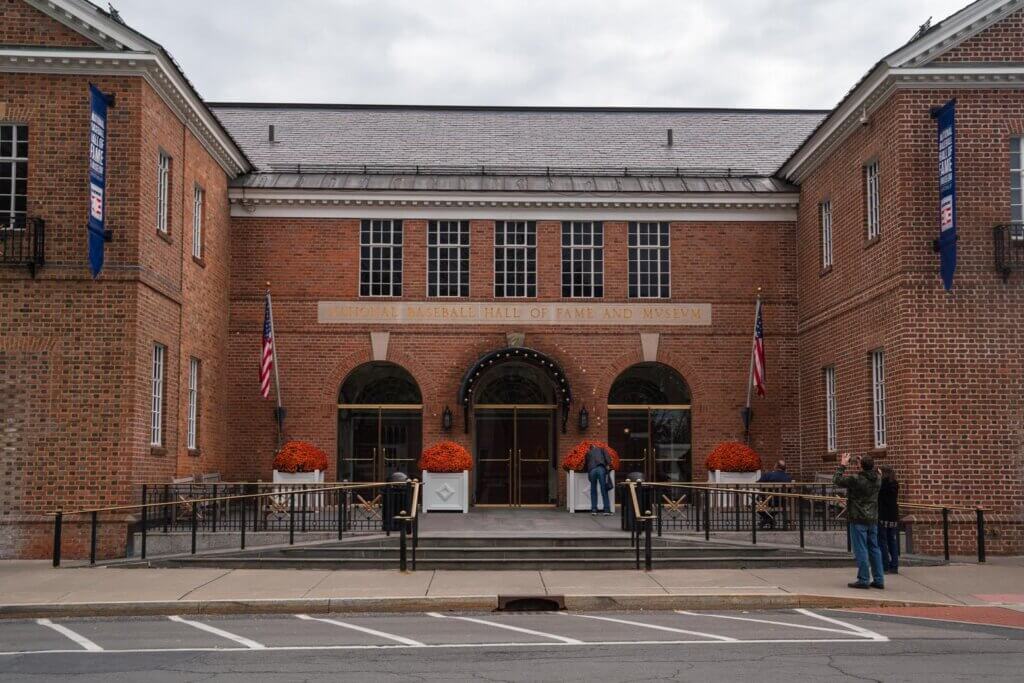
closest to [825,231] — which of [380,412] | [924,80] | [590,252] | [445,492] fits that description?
[590,252]

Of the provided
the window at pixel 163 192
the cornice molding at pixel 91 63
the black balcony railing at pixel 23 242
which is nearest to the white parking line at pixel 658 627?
the black balcony railing at pixel 23 242

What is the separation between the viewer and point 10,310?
20.8 meters

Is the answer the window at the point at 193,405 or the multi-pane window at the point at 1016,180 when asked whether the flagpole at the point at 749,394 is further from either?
the window at the point at 193,405

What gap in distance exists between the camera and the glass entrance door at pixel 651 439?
1118 inches

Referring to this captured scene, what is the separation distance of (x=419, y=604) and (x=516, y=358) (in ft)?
42.0

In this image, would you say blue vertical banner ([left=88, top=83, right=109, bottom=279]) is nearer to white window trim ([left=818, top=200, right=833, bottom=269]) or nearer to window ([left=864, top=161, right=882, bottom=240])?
window ([left=864, top=161, right=882, bottom=240])

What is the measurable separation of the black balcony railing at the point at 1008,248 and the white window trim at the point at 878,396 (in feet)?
8.56

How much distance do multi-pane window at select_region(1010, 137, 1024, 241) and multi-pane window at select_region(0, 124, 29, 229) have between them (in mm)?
17070

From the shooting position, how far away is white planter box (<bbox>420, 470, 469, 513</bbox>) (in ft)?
86.6

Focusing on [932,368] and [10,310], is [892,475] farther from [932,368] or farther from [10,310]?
[10,310]

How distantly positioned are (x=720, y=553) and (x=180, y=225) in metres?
12.1

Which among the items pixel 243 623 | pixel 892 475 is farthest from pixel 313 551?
pixel 892 475

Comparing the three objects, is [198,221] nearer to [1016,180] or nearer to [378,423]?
[378,423]

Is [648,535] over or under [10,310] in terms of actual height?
under
